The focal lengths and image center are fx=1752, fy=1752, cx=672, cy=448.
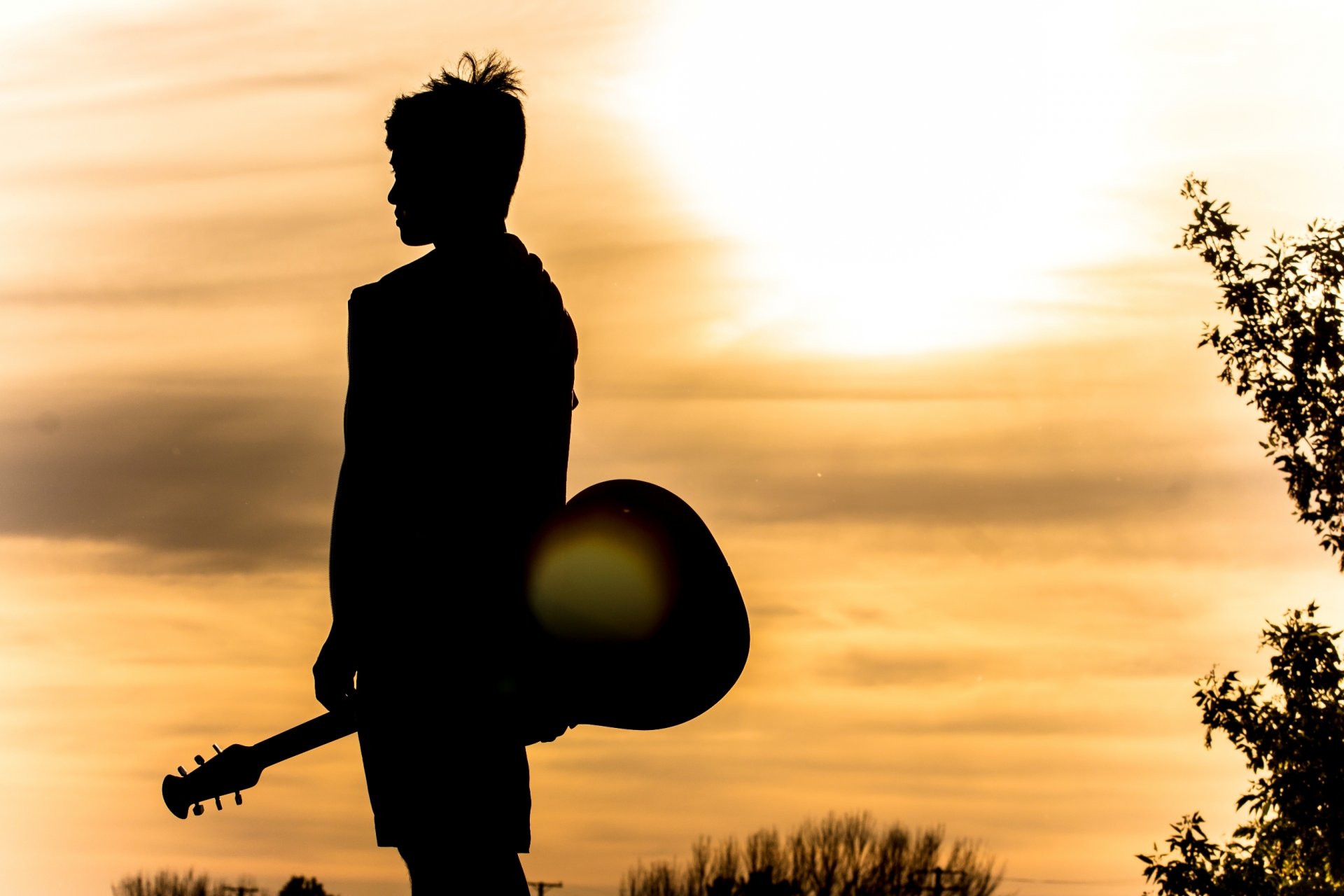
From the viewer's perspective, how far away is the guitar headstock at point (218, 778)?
17.1ft

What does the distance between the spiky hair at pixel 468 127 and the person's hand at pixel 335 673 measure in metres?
1.32

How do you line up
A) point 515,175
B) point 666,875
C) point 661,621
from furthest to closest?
point 666,875 < point 515,175 < point 661,621

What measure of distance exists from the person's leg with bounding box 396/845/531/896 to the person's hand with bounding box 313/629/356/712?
445 millimetres

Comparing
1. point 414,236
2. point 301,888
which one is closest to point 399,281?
point 414,236

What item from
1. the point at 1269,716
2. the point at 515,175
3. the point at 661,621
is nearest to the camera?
the point at 661,621

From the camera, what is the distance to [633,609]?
15.2ft

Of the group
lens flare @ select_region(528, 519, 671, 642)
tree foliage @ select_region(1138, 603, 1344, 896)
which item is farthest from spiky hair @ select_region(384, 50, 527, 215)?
tree foliage @ select_region(1138, 603, 1344, 896)

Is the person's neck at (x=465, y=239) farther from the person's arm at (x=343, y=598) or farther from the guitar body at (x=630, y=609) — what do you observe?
the guitar body at (x=630, y=609)

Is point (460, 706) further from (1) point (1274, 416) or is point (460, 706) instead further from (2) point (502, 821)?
(1) point (1274, 416)

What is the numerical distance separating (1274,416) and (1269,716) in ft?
11.3

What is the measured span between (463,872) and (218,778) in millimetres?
952

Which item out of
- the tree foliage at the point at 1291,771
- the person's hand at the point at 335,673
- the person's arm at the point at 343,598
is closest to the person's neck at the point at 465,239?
the person's arm at the point at 343,598

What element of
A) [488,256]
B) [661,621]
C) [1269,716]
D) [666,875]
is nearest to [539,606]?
[661,621]

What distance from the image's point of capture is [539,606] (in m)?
4.66
